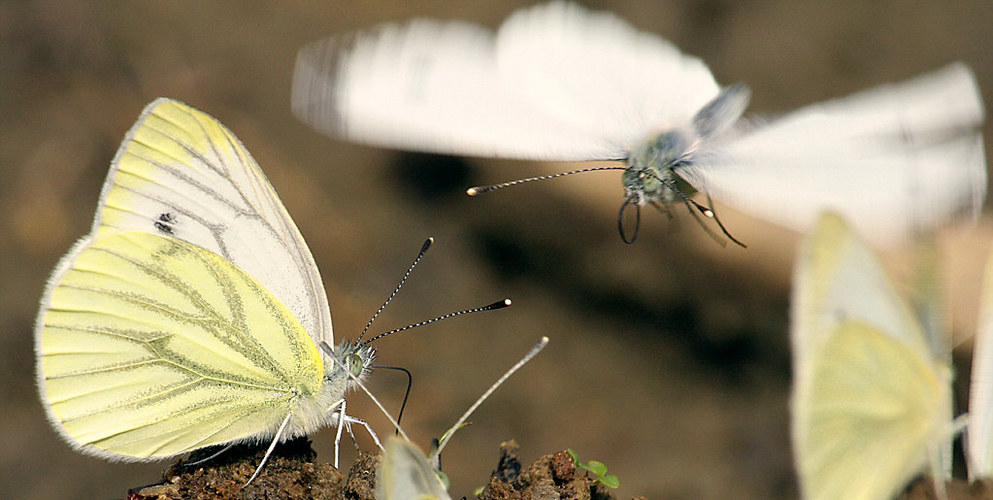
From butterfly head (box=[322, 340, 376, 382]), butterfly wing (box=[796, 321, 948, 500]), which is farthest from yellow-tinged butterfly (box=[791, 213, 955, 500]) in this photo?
butterfly head (box=[322, 340, 376, 382])

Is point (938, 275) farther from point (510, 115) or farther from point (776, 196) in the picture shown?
point (510, 115)

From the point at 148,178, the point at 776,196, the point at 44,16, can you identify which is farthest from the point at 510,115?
the point at 44,16

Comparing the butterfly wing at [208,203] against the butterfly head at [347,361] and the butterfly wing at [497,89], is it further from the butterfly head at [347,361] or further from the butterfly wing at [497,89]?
the butterfly wing at [497,89]

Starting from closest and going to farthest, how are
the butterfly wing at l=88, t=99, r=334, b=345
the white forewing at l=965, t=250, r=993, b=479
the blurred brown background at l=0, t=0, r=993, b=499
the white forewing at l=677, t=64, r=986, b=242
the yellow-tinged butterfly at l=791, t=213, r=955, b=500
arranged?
the yellow-tinged butterfly at l=791, t=213, r=955, b=500 → the white forewing at l=965, t=250, r=993, b=479 → the white forewing at l=677, t=64, r=986, b=242 → the butterfly wing at l=88, t=99, r=334, b=345 → the blurred brown background at l=0, t=0, r=993, b=499

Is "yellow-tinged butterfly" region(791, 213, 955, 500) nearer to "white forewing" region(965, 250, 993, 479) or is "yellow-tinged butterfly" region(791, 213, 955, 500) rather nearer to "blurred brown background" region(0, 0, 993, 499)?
"white forewing" region(965, 250, 993, 479)

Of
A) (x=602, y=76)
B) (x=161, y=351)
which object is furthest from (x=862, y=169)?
(x=161, y=351)

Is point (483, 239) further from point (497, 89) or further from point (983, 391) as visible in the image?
point (983, 391)
